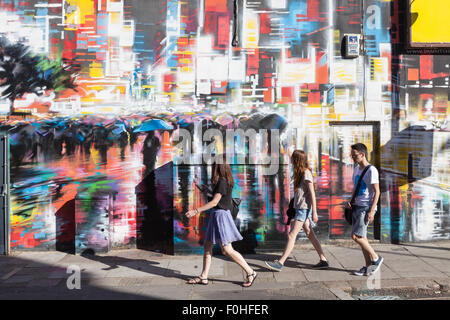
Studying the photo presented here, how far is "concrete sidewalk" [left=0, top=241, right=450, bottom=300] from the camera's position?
5578 mm

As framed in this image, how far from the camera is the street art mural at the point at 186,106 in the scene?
7.82m

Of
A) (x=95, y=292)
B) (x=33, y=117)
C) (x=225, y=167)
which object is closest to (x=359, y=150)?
(x=225, y=167)

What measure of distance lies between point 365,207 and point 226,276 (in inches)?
92.2

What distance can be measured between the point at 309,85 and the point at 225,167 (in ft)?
10.4

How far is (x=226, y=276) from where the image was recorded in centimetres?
630

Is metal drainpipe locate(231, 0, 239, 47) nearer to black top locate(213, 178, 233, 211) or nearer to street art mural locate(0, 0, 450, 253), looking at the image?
street art mural locate(0, 0, 450, 253)

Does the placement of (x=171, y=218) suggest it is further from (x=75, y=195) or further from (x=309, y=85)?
(x=309, y=85)

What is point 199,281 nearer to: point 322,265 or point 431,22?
point 322,265

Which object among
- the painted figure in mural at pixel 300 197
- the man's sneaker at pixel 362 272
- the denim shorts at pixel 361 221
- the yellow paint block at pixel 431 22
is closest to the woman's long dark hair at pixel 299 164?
the painted figure in mural at pixel 300 197

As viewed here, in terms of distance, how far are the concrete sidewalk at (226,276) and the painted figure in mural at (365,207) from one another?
0.68 feet

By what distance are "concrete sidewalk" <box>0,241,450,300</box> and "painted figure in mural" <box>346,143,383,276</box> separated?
21 cm

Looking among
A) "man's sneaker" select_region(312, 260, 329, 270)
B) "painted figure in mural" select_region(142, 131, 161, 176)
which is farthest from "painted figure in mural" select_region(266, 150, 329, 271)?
"painted figure in mural" select_region(142, 131, 161, 176)

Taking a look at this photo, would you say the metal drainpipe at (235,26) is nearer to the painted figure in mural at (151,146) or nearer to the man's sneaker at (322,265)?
the painted figure in mural at (151,146)

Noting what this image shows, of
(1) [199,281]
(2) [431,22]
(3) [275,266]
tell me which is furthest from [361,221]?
(2) [431,22]
